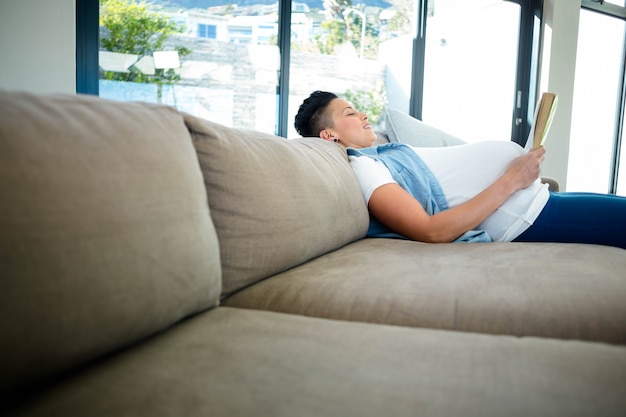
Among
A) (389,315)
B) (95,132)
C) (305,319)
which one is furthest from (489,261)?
(95,132)

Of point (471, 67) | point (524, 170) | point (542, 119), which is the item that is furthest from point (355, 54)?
point (524, 170)

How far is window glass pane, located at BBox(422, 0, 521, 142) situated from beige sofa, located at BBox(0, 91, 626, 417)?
4.11 m

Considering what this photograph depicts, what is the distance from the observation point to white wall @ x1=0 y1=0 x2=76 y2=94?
2.50m

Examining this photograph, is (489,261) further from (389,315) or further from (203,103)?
(203,103)

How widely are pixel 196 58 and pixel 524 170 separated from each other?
101 inches

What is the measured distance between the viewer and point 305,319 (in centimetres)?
76

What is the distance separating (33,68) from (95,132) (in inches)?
94.7

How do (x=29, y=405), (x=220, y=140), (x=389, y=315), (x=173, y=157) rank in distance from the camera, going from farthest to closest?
(x=220, y=140) → (x=389, y=315) → (x=173, y=157) → (x=29, y=405)

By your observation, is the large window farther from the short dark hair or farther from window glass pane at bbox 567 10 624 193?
the short dark hair

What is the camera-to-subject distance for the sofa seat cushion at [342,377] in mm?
476

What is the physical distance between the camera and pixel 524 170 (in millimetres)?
1528

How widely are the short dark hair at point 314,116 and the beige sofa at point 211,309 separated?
3.25 feet

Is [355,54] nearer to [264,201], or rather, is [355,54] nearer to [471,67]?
[471,67]

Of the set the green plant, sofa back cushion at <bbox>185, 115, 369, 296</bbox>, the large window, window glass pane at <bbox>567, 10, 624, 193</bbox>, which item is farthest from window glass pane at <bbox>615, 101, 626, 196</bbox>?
sofa back cushion at <bbox>185, 115, 369, 296</bbox>
